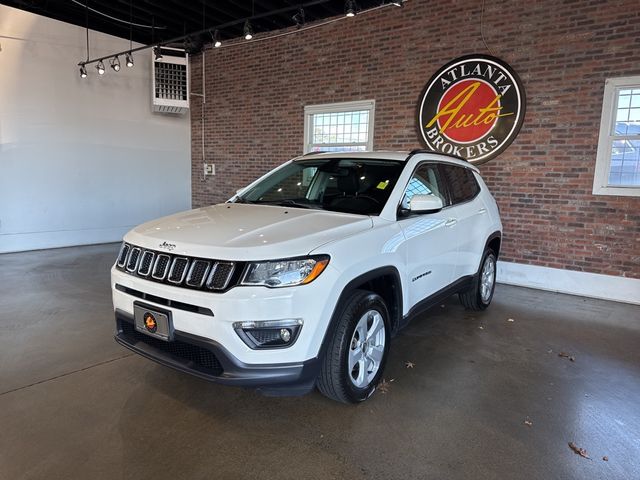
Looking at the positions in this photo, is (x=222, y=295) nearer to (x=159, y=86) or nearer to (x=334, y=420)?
(x=334, y=420)

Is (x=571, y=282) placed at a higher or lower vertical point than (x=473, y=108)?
lower

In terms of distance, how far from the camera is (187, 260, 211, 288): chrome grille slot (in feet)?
7.32

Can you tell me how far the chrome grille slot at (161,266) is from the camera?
7.81 ft

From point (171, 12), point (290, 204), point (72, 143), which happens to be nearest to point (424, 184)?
point (290, 204)

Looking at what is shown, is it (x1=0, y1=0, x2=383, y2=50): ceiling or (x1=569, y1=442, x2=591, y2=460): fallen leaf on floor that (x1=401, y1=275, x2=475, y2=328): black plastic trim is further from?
(x1=0, y1=0, x2=383, y2=50): ceiling

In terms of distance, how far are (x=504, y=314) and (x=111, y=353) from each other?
3863 millimetres

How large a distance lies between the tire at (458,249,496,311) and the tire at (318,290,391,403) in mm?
1863

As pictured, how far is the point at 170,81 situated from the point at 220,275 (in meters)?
8.02

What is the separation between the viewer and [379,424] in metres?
2.52

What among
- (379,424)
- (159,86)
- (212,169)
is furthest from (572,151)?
(159,86)

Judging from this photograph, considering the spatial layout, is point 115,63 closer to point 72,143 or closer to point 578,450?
point 72,143

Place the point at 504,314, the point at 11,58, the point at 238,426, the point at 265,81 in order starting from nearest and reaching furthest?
the point at 238,426
the point at 504,314
the point at 11,58
the point at 265,81

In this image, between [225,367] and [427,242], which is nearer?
[225,367]

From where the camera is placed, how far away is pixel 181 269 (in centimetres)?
232
